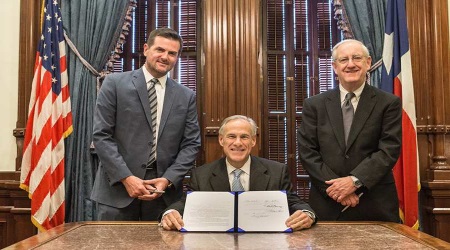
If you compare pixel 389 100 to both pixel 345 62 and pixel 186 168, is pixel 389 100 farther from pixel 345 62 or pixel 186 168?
pixel 186 168

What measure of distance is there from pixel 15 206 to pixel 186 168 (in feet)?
6.26

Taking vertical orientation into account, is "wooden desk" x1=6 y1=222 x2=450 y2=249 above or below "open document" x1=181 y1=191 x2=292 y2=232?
below

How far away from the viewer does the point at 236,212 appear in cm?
201

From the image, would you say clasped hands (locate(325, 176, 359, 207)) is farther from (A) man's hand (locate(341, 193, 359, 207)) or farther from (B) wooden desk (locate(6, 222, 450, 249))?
(B) wooden desk (locate(6, 222, 450, 249))

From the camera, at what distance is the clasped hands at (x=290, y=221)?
196cm

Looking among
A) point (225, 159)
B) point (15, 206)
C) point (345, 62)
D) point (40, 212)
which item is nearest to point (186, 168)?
point (225, 159)

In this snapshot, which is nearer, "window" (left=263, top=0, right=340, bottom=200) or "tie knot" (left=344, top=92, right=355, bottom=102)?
"tie knot" (left=344, top=92, right=355, bottom=102)

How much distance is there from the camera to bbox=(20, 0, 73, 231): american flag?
341 cm

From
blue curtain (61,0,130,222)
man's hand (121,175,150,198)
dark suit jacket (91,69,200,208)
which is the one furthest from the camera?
blue curtain (61,0,130,222)

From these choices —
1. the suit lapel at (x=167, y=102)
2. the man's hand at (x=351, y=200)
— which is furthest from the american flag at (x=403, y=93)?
the suit lapel at (x=167, y=102)

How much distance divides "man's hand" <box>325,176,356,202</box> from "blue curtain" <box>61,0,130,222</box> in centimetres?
204

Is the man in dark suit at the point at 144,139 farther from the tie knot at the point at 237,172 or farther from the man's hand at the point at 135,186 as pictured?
the tie knot at the point at 237,172

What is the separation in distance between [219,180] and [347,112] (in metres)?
0.87

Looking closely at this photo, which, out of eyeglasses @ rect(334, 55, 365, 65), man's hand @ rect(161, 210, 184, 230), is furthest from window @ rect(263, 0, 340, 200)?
man's hand @ rect(161, 210, 184, 230)
